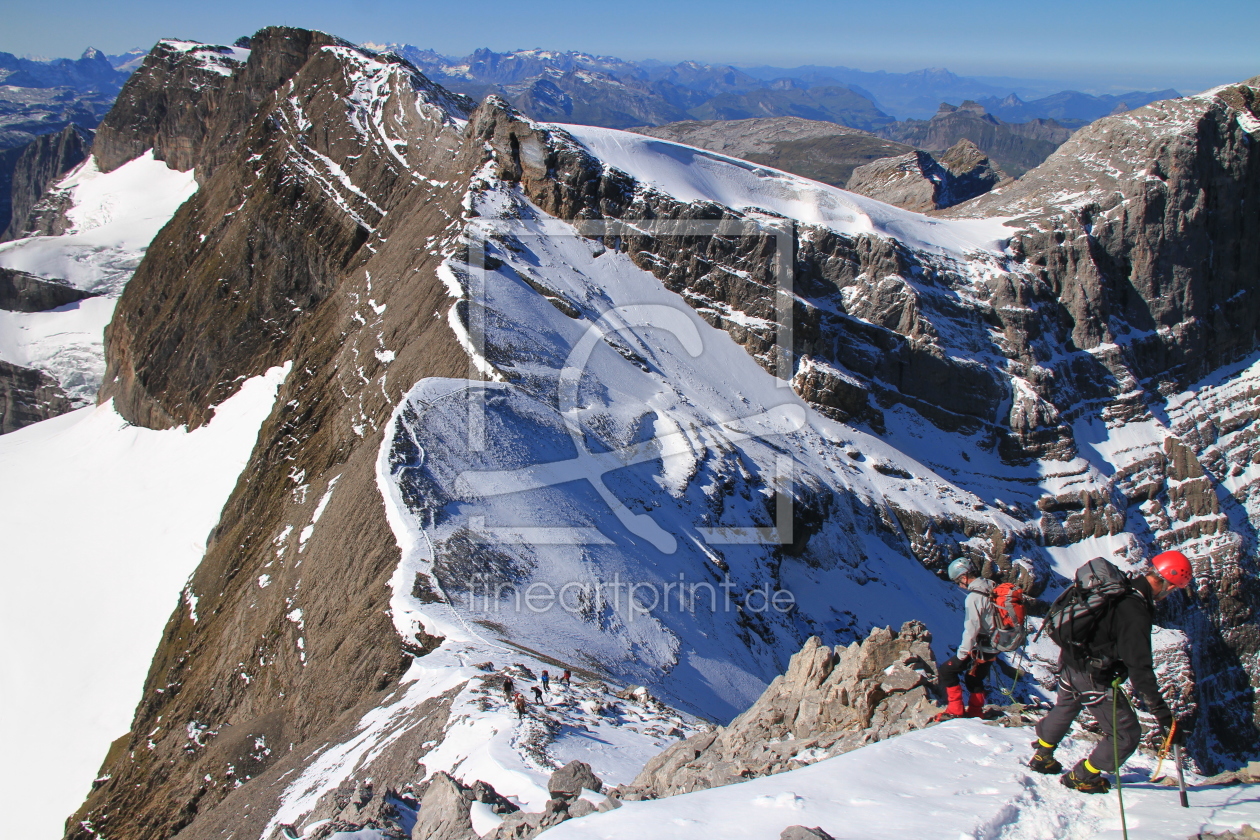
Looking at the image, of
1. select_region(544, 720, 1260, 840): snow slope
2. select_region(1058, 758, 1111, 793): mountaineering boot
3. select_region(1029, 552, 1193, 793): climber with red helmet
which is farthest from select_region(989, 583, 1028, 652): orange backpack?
select_region(1058, 758, 1111, 793): mountaineering boot

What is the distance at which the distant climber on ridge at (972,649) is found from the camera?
9.67m

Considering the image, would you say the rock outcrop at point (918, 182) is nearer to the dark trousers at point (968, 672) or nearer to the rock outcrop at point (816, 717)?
the rock outcrop at point (816, 717)

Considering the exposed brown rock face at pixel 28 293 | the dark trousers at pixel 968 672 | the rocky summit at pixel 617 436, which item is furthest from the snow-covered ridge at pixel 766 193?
the exposed brown rock face at pixel 28 293

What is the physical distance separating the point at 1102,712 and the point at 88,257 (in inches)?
4662

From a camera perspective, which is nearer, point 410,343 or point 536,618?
point 536,618

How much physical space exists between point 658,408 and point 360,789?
105 feet

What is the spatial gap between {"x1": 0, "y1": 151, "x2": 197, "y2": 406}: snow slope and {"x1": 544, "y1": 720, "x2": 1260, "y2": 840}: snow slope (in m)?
96.2

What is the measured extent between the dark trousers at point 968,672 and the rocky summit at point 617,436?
3.76ft

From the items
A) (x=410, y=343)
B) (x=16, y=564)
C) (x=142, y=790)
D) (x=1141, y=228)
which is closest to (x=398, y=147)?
(x=410, y=343)

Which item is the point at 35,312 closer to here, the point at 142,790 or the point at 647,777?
the point at 142,790

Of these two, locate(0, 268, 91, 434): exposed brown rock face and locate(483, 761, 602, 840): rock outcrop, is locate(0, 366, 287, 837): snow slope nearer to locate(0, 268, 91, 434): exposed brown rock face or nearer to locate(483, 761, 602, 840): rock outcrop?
locate(0, 268, 91, 434): exposed brown rock face

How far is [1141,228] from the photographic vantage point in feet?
231

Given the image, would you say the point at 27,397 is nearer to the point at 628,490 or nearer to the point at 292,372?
the point at 292,372

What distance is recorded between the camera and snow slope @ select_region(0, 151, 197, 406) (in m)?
83.1
